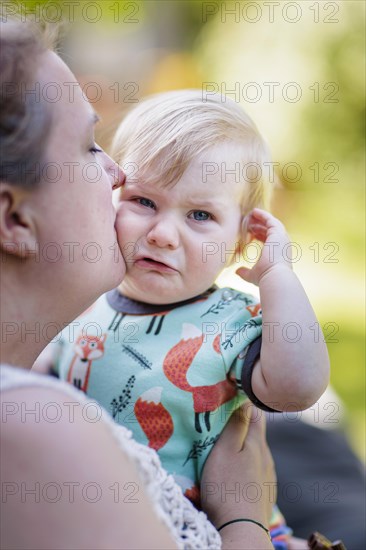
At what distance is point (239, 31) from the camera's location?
9.40 metres

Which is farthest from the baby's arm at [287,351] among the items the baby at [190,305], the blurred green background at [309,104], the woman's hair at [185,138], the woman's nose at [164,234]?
the blurred green background at [309,104]

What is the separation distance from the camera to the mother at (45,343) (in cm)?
110

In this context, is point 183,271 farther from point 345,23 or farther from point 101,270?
point 345,23

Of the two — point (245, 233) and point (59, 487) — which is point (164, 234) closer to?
point (245, 233)

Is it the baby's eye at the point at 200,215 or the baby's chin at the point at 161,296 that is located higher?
the baby's eye at the point at 200,215

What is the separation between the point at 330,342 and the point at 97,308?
3.74 m

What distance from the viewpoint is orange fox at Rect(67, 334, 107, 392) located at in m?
1.82

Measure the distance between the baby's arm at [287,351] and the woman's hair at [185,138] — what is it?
0.33 m

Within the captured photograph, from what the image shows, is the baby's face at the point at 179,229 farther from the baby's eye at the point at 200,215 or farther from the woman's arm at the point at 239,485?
the woman's arm at the point at 239,485

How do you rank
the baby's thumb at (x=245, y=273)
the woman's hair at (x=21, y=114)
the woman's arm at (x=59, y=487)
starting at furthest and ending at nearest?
the baby's thumb at (x=245, y=273) → the woman's hair at (x=21, y=114) → the woman's arm at (x=59, y=487)

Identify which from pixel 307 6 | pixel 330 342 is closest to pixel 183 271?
pixel 330 342

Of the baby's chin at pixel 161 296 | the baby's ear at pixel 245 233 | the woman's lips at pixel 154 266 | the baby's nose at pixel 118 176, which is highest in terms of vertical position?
the baby's nose at pixel 118 176

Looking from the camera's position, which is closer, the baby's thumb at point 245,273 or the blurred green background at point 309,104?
the baby's thumb at point 245,273

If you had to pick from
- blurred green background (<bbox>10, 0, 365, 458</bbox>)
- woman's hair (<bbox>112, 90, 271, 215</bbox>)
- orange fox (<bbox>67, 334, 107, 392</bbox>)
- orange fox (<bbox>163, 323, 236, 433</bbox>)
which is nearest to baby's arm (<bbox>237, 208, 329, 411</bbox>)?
orange fox (<bbox>163, 323, 236, 433</bbox>)
